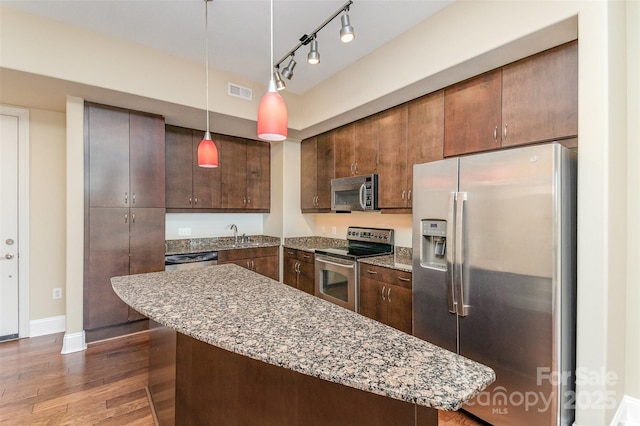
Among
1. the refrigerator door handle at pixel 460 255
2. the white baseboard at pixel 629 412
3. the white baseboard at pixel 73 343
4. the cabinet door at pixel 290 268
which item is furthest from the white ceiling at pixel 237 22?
the white baseboard at pixel 629 412

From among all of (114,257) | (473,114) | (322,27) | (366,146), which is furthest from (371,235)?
(114,257)

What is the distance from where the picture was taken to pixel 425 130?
2725 millimetres

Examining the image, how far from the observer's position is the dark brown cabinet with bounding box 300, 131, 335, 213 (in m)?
3.95

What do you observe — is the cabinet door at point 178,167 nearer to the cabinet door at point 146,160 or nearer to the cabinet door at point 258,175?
the cabinet door at point 146,160

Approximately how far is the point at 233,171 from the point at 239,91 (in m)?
1.26

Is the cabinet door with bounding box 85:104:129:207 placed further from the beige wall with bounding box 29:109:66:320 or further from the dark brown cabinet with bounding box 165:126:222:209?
the beige wall with bounding box 29:109:66:320

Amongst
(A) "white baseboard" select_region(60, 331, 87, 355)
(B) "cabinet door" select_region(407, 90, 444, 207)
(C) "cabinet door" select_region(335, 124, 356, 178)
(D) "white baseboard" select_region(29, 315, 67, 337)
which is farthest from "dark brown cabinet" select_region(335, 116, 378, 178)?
(D) "white baseboard" select_region(29, 315, 67, 337)

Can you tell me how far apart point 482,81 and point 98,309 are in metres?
4.18

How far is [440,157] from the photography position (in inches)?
102

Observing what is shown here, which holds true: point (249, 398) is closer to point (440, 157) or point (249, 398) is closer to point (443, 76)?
point (440, 157)

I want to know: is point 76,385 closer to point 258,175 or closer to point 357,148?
point 258,175


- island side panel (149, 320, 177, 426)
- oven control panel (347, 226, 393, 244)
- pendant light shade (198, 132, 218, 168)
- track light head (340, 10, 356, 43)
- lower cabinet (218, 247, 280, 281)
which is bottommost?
island side panel (149, 320, 177, 426)

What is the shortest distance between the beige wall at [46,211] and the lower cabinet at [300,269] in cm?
268

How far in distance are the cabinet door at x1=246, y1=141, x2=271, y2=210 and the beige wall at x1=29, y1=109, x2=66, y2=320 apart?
87.0 inches
